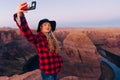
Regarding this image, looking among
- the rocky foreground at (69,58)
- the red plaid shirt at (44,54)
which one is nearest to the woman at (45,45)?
the red plaid shirt at (44,54)

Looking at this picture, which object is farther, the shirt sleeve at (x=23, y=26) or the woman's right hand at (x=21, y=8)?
the shirt sleeve at (x=23, y=26)

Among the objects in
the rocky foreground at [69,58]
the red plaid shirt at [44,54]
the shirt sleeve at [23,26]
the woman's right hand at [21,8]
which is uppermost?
the woman's right hand at [21,8]

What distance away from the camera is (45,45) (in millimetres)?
3904

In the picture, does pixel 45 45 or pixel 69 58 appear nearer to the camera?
pixel 45 45

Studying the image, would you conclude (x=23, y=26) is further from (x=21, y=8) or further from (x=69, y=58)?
(x=69, y=58)

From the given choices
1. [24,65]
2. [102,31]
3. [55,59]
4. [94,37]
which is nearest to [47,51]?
[55,59]

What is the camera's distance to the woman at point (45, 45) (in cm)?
380

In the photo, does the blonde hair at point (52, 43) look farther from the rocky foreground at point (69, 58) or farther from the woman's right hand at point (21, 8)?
the rocky foreground at point (69, 58)

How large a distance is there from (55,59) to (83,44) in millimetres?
11648

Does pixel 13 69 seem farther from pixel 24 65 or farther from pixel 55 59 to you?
pixel 55 59

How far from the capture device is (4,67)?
15.7 meters

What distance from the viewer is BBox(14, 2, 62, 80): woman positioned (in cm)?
380

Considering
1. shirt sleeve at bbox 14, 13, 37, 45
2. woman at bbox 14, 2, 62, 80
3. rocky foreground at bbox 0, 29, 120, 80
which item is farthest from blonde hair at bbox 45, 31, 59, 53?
rocky foreground at bbox 0, 29, 120, 80

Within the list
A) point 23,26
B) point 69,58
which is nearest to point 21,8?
point 23,26
